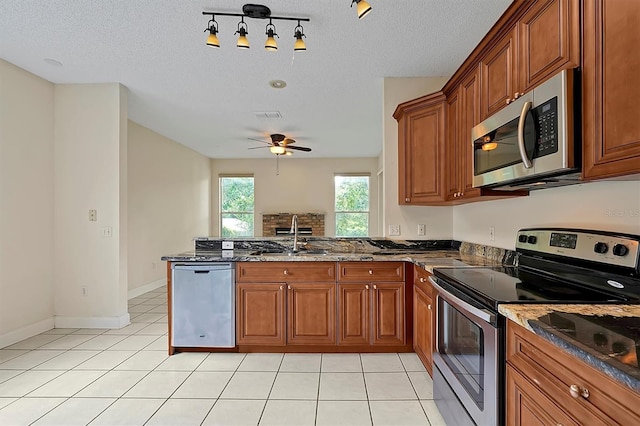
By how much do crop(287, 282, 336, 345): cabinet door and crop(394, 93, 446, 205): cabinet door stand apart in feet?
3.82

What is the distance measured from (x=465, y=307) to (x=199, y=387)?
76.0 inches

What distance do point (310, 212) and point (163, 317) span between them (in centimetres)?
438

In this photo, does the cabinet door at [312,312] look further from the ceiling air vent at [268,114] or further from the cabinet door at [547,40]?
the ceiling air vent at [268,114]

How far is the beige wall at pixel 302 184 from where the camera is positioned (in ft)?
25.5

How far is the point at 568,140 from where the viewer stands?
130cm

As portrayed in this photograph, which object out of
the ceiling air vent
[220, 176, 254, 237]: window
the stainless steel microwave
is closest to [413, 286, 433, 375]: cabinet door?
the stainless steel microwave

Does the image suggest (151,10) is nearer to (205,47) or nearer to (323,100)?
(205,47)

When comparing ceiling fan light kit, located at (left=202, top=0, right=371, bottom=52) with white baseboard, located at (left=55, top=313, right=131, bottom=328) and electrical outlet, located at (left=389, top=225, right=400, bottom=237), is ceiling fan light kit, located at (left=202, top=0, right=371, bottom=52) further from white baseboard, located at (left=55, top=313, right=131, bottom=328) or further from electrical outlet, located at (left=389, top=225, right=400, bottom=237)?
white baseboard, located at (left=55, top=313, right=131, bottom=328)

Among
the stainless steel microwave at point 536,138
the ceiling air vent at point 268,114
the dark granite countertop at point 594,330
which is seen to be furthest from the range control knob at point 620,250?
the ceiling air vent at point 268,114

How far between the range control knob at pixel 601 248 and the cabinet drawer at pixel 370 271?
57.7 inches

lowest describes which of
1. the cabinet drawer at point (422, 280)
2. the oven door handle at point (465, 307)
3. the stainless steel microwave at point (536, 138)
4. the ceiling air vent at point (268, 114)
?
the cabinet drawer at point (422, 280)

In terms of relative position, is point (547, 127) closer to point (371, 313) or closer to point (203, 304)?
point (371, 313)

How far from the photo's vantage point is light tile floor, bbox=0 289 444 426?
1.97 meters

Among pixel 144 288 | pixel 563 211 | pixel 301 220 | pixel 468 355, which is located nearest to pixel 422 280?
pixel 468 355
